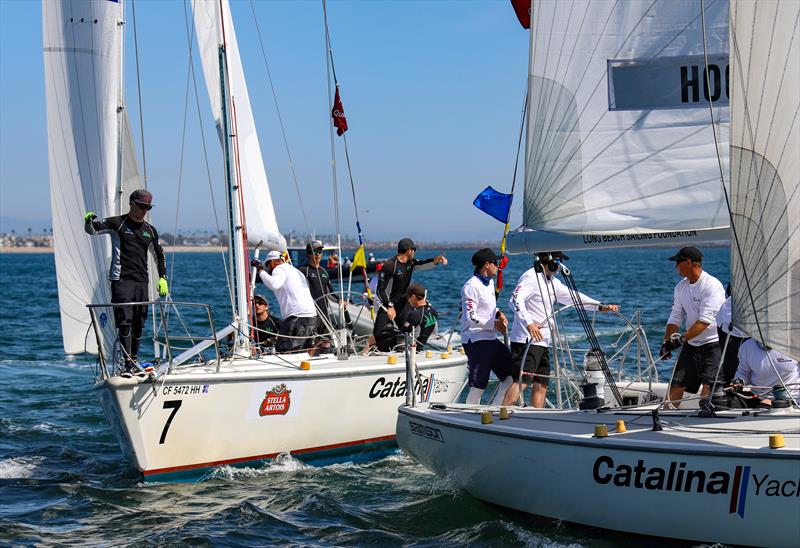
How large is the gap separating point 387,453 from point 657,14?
221 inches

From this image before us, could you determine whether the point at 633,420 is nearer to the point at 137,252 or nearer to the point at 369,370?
the point at 369,370

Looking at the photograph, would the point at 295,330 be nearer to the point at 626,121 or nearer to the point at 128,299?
the point at 128,299

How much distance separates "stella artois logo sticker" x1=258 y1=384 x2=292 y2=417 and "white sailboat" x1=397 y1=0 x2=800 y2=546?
1.70 meters

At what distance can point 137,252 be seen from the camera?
9508 millimetres

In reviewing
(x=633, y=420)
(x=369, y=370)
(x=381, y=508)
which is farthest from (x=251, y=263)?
(x=633, y=420)

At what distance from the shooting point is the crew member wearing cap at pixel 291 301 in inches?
449

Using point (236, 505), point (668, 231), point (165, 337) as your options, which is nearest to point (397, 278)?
point (165, 337)

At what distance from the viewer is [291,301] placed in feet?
37.5

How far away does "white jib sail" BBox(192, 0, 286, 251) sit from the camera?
465 inches

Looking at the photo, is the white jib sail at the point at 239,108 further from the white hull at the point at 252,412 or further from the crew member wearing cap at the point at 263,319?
the white hull at the point at 252,412

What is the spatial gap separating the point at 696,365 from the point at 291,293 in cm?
469

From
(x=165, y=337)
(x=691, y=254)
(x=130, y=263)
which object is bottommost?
(x=165, y=337)

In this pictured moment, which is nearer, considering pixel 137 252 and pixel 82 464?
pixel 137 252

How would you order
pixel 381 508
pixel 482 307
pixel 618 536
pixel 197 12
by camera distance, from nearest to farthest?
1. pixel 618 536
2. pixel 381 508
3. pixel 482 307
4. pixel 197 12
